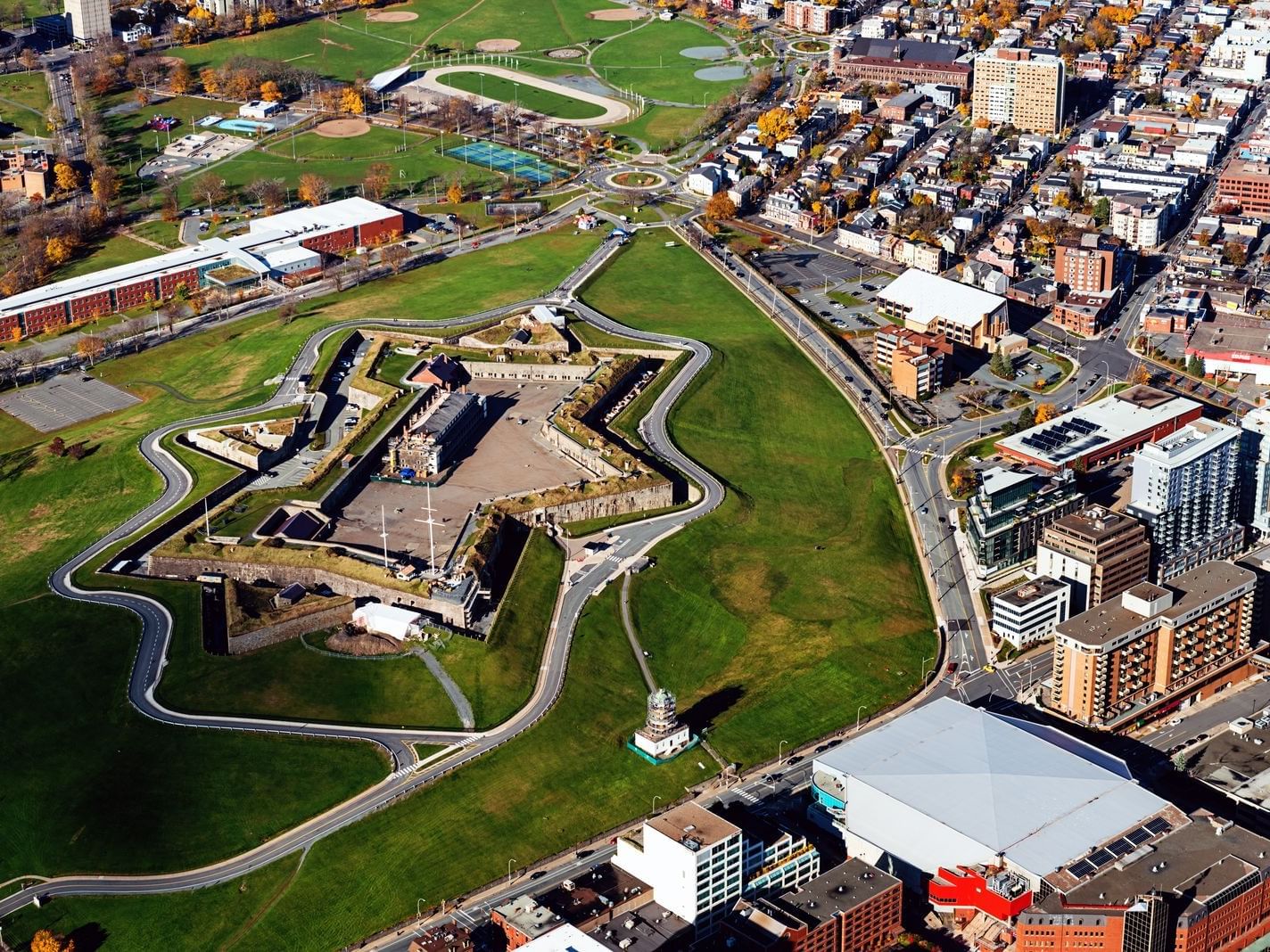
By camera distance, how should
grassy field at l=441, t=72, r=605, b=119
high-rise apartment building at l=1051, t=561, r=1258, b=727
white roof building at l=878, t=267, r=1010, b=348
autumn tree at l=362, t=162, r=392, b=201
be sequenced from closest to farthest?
1. high-rise apartment building at l=1051, t=561, r=1258, b=727
2. white roof building at l=878, t=267, r=1010, b=348
3. autumn tree at l=362, t=162, r=392, b=201
4. grassy field at l=441, t=72, r=605, b=119

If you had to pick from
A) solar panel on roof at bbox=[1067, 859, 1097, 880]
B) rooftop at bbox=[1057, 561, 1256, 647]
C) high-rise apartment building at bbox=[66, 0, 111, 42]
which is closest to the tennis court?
high-rise apartment building at bbox=[66, 0, 111, 42]

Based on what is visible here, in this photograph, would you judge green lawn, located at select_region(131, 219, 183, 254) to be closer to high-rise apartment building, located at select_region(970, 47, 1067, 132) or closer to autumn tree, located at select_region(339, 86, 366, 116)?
autumn tree, located at select_region(339, 86, 366, 116)

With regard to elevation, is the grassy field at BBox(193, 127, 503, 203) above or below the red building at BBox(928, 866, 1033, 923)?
above

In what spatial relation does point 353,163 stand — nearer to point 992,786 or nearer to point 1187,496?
point 1187,496

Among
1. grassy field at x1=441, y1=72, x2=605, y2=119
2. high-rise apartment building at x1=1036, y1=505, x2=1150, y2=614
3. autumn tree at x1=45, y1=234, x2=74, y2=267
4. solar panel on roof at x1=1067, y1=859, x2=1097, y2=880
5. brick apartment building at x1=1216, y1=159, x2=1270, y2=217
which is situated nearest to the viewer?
solar panel on roof at x1=1067, y1=859, x2=1097, y2=880

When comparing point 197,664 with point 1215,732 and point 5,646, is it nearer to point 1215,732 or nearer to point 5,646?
point 5,646

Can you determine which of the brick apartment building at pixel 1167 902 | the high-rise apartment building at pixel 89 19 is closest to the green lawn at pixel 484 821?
the brick apartment building at pixel 1167 902

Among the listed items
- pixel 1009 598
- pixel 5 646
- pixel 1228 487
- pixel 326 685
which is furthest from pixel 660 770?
pixel 1228 487

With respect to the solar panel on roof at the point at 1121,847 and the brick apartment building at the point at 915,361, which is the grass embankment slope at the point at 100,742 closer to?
the solar panel on roof at the point at 1121,847

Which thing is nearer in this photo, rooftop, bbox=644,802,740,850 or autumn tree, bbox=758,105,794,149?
rooftop, bbox=644,802,740,850
